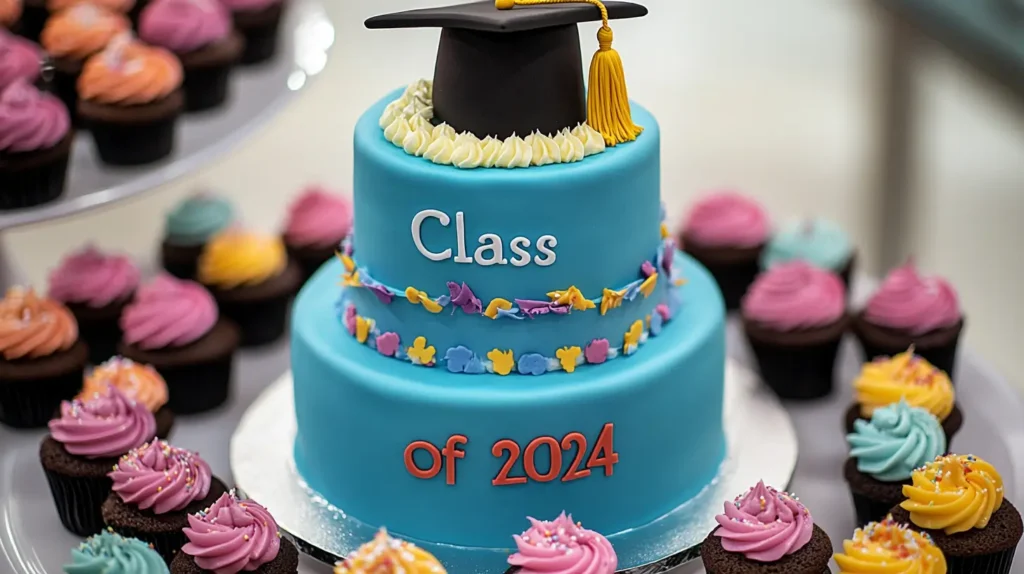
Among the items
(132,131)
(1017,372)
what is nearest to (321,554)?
(132,131)

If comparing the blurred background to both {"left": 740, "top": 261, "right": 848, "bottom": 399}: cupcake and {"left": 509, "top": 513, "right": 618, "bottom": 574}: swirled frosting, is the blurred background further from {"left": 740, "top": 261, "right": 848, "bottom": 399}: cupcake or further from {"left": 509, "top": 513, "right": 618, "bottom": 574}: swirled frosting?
{"left": 509, "top": 513, "right": 618, "bottom": 574}: swirled frosting

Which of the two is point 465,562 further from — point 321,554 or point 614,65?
point 614,65

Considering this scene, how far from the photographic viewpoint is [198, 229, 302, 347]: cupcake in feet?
15.4

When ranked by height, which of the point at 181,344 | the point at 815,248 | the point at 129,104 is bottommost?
the point at 815,248

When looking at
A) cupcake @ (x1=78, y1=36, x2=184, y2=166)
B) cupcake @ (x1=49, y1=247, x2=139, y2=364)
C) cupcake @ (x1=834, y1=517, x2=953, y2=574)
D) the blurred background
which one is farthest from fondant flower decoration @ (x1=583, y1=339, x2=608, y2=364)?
the blurred background

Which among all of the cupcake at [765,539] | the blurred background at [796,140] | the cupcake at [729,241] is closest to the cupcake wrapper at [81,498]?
the cupcake at [765,539]

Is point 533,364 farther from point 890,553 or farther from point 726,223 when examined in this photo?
point 726,223

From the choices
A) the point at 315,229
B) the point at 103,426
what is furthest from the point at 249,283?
the point at 103,426

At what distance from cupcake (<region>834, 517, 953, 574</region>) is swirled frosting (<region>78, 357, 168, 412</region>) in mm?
1858

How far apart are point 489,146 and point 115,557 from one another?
124 cm

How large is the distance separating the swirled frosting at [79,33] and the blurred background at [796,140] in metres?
2.21

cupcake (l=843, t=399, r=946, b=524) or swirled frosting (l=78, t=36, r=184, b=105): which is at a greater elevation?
swirled frosting (l=78, t=36, r=184, b=105)

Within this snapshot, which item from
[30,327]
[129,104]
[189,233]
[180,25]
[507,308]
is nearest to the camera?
[507,308]

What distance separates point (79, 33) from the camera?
446cm
